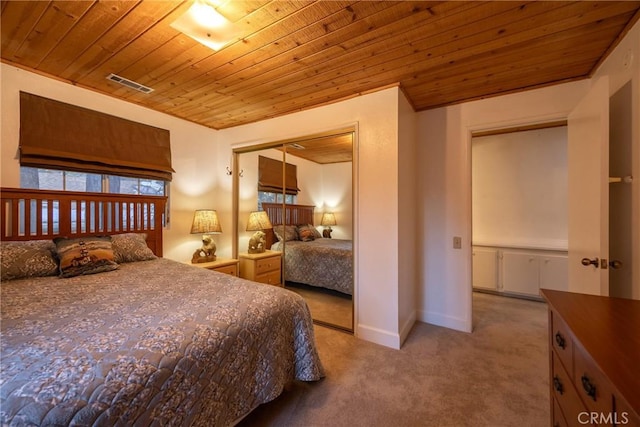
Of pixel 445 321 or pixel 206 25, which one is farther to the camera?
pixel 445 321

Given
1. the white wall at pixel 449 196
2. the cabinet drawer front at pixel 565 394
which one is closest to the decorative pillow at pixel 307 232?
the white wall at pixel 449 196

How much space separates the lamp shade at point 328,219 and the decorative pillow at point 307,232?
165 millimetres

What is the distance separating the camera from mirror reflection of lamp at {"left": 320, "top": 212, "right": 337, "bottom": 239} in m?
2.87

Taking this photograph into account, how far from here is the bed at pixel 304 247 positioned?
284 cm

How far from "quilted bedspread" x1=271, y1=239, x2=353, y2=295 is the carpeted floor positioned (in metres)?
0.53

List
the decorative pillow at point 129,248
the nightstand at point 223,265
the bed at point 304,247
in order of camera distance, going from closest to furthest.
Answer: the decorative pillow at point 129,248, the bed at point 304,247, the nightstand at point 223,265

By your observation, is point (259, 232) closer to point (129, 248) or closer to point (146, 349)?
point (129, 248)

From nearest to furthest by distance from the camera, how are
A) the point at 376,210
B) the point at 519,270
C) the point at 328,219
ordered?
the point at 376,210, the point at 328,219, the point at 519,270

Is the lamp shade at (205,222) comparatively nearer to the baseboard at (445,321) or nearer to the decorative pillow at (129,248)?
the decorative pillow at (129,248)

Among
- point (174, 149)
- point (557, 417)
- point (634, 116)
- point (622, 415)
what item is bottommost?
point (557, 417)

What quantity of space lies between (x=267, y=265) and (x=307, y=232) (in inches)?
26.9

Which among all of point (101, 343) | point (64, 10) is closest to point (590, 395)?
point (101, 343)

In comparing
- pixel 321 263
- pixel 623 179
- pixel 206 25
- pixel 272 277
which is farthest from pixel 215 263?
pixel 623 179

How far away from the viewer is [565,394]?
3.17 ft
